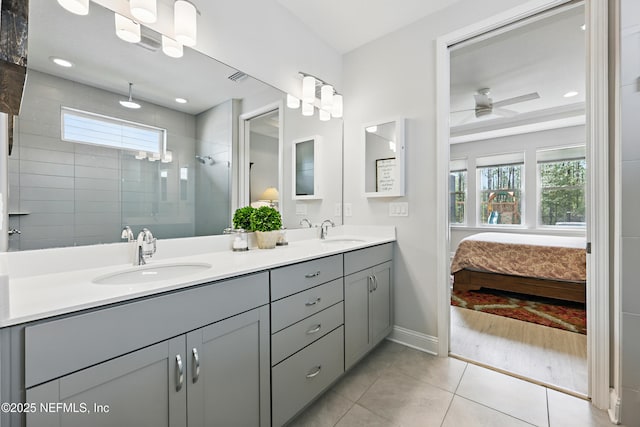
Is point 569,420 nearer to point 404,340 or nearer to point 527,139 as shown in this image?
point 404,340

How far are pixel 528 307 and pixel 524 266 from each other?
0.47 metres

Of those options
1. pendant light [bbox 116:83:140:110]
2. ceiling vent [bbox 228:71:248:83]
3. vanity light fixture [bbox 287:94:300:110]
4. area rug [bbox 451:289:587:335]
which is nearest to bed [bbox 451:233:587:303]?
area rug [bbox 451:289:587:335]

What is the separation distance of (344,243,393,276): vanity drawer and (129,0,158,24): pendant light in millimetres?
1584

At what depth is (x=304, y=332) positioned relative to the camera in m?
1.40

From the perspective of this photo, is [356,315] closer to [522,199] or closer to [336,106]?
[336,106]

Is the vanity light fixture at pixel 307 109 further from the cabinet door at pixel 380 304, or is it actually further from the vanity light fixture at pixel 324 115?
the cabinet door at pixel 380 304

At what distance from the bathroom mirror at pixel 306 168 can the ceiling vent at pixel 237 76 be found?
61 cm

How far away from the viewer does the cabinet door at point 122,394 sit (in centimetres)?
70

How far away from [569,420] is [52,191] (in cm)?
265

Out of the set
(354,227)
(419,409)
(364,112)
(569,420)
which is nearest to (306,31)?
(364,112)

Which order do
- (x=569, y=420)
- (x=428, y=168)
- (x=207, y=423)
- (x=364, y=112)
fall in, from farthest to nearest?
1. (x=364, y=112)
2. (x=428, y=168)
3. (x=569, y=420)
4. (x=207, y=423)

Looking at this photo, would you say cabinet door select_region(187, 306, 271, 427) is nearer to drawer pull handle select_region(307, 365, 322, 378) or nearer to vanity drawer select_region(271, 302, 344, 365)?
vanity drawer select_region(271, 302, 344, 365)

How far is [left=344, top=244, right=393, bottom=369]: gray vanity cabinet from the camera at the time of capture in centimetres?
173

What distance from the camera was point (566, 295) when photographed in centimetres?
297
